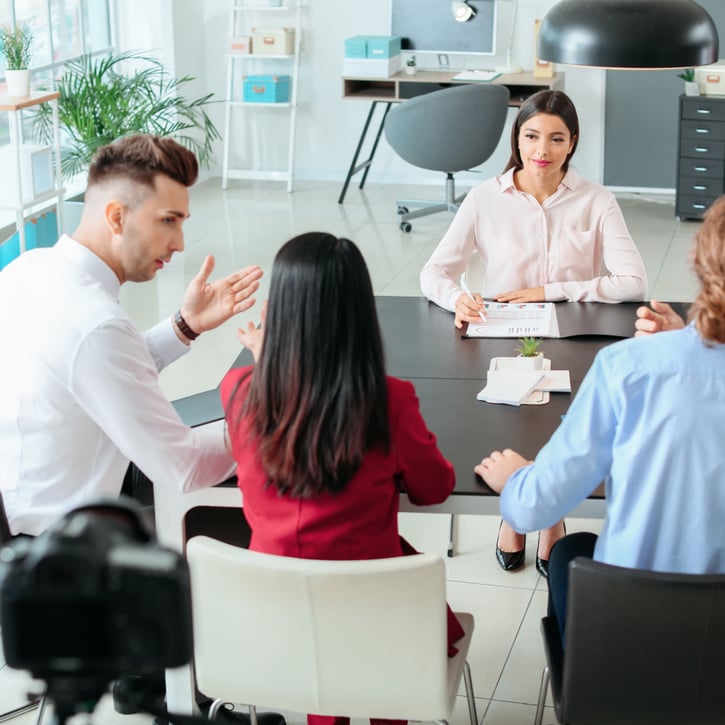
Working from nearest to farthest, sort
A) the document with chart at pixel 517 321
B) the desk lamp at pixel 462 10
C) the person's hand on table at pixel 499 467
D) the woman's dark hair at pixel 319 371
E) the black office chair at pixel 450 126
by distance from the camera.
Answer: the woman's dark hair at pixel 319 371 < the person's hand on table at pixel 499 467 < the document with chart at pixel 517 321 < the black office chair at pixel 450 126 < the desk lamp at pixel 462 10

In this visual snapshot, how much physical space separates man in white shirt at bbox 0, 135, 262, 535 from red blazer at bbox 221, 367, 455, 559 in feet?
0.71

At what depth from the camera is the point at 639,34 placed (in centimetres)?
261

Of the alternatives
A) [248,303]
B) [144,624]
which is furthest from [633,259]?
[144,624]

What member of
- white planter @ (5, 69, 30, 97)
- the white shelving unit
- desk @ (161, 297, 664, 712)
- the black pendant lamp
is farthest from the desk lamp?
the black pendant lamp

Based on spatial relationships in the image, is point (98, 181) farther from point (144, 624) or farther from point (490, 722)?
point (144, 624)

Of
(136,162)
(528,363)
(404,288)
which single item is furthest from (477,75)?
(136,162)

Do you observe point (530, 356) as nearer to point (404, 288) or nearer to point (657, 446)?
point (657, 446)

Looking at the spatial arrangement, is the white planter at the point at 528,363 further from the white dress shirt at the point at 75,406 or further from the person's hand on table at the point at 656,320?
the white dress shirt at the point at 75,406

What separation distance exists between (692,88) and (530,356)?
4.60 metres

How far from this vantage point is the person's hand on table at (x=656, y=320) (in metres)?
2.52

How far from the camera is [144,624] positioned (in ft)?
2.49

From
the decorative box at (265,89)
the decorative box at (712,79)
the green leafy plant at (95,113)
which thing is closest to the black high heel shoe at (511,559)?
the green leafy plant at (95,113)

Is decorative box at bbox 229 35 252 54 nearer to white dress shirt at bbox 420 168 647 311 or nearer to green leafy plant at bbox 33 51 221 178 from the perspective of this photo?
green leafy plant at bbox 33 51 221 178

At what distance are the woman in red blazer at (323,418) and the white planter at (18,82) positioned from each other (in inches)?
143
